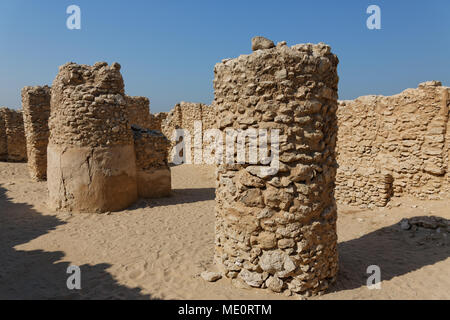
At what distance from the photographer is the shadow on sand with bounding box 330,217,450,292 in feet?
15.8

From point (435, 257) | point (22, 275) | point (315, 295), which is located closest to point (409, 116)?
point (435, 257)

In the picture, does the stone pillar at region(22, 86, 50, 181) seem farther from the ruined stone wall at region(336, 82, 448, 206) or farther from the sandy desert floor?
the ruined stone wall at region(336, 82, 448, 206)

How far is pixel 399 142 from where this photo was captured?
7832mm

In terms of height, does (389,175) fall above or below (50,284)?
above

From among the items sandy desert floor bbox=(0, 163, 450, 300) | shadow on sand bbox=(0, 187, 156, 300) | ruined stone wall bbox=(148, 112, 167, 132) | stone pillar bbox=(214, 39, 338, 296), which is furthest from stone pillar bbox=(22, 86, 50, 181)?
stone pillar bbox=(214, 39, 338, 296)

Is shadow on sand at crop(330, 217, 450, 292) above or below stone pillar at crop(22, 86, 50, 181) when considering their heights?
below

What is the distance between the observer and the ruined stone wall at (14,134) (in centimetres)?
1570

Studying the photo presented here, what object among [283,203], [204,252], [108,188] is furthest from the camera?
[108,188]

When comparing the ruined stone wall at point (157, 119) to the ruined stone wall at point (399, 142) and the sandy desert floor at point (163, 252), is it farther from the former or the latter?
the ruined stone wall at point (399, 142)

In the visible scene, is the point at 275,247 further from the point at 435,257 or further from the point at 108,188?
the point at 108,188

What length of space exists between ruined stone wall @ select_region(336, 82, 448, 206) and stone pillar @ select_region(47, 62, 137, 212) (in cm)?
675
